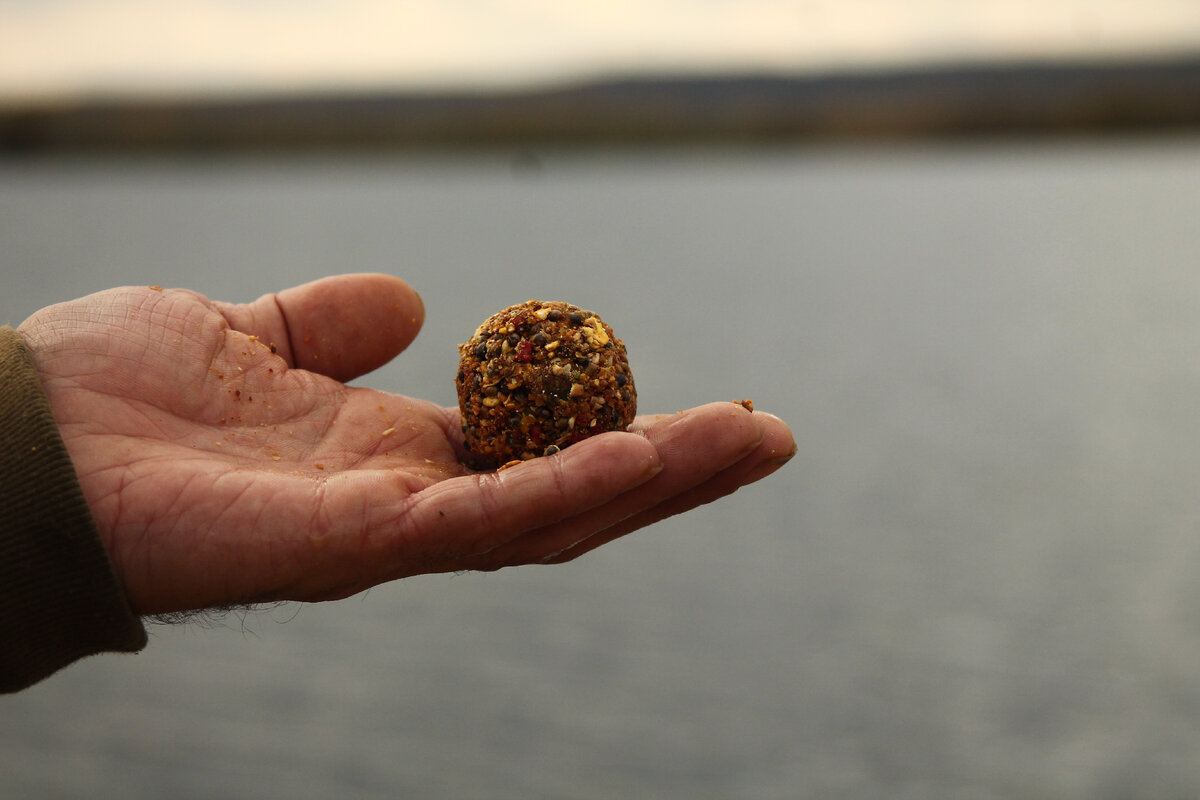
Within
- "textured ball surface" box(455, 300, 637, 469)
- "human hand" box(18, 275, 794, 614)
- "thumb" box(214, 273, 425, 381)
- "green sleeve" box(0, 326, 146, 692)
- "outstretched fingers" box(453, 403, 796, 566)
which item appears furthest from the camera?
"thumb" box(214, 273, 425, 381)

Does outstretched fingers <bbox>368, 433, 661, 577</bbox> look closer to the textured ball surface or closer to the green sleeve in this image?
the textured ball surface

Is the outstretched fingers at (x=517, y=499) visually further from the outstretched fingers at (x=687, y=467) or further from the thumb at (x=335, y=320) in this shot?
the thumb at (x=335, y=320)

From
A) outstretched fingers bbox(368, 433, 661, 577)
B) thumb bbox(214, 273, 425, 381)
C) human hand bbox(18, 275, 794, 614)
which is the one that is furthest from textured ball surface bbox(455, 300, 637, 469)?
thumb bbox(214, 273, 425, 381)

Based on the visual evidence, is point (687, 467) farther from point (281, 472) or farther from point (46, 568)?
point (46, 568)

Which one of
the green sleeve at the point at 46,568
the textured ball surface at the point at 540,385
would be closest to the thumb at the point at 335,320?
the textured ball surface at the point at 540,385

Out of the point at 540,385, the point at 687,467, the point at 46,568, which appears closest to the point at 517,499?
the point at 687,467

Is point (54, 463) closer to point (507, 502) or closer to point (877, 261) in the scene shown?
point (507, 502)

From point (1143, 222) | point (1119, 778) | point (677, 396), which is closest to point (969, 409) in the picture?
point (677, 396)

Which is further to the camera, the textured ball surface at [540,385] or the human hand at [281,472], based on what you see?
the textured ball surface at [540,385]
